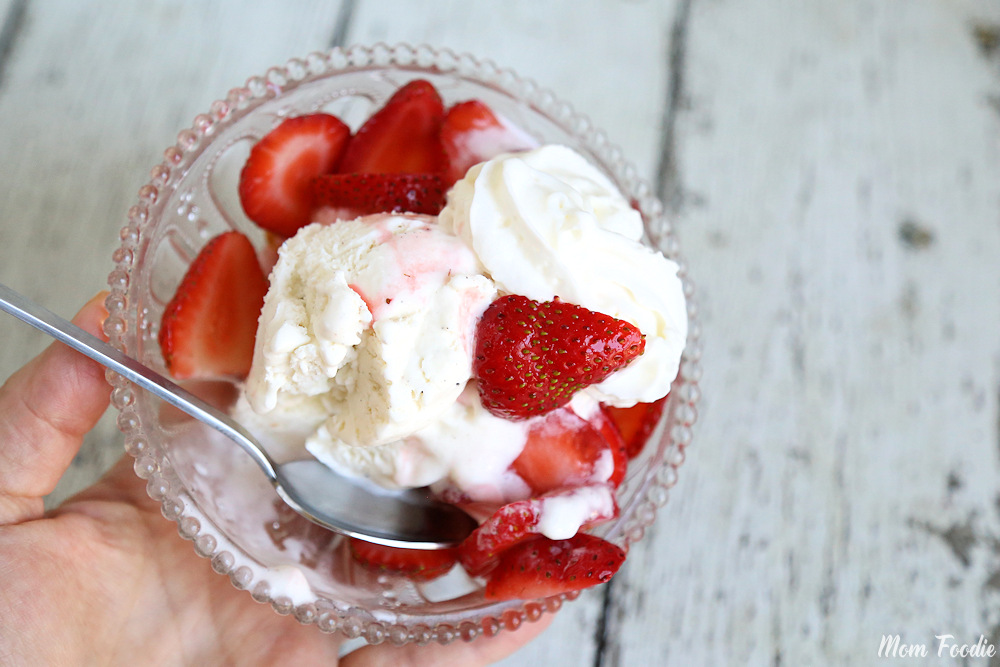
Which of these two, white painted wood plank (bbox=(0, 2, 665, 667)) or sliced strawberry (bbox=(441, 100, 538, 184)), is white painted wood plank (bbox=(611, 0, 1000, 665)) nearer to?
white painted wood plank (bbox=(0, 2, 665, 667))

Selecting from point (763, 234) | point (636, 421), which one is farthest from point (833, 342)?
point (636, 421)

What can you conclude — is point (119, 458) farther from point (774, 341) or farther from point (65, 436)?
point (774, 341)

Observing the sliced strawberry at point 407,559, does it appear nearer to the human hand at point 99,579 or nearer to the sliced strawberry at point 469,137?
the human hand at point 99,579

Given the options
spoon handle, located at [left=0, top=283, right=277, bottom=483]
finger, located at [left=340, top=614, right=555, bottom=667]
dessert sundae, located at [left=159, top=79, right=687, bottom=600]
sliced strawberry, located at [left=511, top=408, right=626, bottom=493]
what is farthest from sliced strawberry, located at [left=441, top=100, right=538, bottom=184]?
finger, located at [left=340, top=614, right=555, bottom=667]

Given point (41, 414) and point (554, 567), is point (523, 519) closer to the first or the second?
point (554, 567)

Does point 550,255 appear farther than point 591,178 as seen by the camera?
No

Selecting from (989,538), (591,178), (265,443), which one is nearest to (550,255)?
(591,178)
